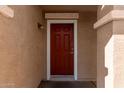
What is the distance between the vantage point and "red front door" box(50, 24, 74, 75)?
848cm

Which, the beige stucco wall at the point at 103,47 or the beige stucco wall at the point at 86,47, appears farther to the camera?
the beige stucco wall at the point at 86,47

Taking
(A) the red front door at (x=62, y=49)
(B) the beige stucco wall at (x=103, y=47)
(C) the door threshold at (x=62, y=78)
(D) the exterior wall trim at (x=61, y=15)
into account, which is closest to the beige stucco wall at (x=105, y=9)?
(B) the beige stucco wall at (x=103, y=47)

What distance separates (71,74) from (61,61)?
2.02 feet

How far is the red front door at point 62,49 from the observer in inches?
334

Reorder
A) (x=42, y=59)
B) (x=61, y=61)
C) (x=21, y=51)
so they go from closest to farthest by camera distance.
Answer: (x=21, y=51) < (x=42, y=59) < (x=61, y=61)

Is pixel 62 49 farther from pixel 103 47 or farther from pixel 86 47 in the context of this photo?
pixel 103 47

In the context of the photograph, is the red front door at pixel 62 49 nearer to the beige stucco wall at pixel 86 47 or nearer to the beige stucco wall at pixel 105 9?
the beige stucco wall at pixel 86 47

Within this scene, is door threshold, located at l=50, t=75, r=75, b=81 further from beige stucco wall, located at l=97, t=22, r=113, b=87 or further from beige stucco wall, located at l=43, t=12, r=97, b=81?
beige stucco wall, located at l=97, t=22, r=113, b=87

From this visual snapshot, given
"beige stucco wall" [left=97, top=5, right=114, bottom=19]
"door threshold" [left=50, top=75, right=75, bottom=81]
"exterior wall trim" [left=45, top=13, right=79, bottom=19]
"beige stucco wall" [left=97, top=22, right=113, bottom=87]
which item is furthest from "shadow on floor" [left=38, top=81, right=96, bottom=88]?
"beige stucco wall" [left=97, top=5, right=114, bottom=19]

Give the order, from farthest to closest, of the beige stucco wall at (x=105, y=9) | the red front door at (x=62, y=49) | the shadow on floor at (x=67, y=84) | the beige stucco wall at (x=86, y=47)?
the red front door at (x=62, y=49) < the beige stucco wall at (x=86, y=47) < the shadow on floor at (x=67, y=84) < the beige stucco wall at (x=105, y=9)

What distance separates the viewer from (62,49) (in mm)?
8609
